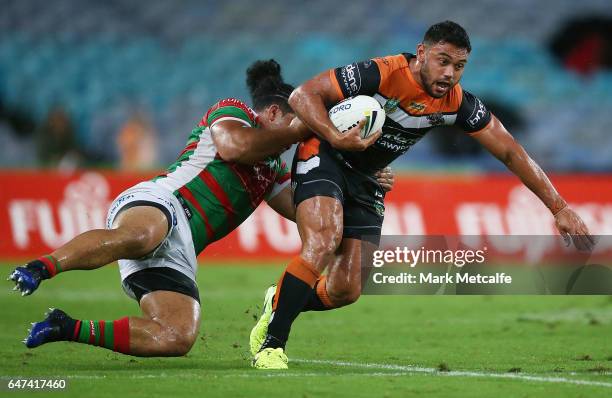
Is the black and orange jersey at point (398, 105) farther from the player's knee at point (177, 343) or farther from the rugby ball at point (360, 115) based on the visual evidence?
the player's knee at point (177, 343)

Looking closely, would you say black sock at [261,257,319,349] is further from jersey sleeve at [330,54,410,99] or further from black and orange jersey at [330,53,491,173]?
jersey sleeve at [330,54,410,99]

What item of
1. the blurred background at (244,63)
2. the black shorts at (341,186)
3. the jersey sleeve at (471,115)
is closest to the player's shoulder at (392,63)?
the jersey sleeve at (471,115)

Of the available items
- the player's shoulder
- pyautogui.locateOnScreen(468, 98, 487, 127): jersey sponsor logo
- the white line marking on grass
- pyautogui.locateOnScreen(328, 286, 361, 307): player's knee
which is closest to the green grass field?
the white line marking on grass

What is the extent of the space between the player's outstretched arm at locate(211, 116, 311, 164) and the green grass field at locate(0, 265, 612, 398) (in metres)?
1.31

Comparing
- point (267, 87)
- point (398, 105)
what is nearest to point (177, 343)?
point (267, 87)

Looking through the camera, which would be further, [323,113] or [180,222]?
[180,222]

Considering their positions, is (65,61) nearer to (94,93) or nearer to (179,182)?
(94,93)

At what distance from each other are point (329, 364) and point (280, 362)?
0.66 meters

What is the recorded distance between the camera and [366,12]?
2103 cm

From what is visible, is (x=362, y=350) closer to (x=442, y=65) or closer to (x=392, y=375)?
(x=392, y=375)

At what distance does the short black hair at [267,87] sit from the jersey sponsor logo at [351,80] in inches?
26.9

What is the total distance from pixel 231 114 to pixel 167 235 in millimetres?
918

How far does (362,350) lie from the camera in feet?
24.3

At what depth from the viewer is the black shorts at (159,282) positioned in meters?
6.40
